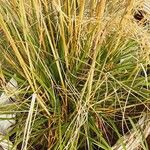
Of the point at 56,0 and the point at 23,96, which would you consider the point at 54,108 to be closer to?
the point at 23,96

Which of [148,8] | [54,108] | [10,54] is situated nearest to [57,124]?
[54,108]

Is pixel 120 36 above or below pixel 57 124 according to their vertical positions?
above

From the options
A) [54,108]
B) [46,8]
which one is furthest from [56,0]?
[54,108]

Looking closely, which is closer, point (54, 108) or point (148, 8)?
point (54, 108)

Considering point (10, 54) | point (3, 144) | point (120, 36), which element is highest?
point (120, 36)

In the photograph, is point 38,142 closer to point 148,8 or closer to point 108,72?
point 108,72

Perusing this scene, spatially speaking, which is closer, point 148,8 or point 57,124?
point 57,124
